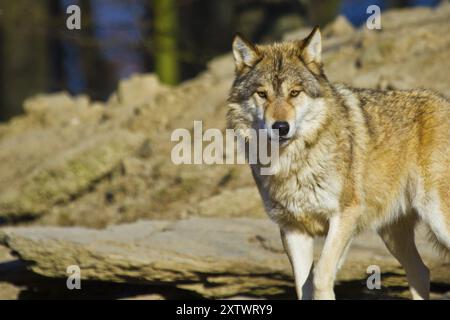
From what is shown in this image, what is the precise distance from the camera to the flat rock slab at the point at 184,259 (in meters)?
7.93

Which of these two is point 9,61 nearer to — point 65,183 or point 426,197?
point 65,183

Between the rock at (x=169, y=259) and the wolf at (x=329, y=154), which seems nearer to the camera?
the wolf at (x=329, y=154)

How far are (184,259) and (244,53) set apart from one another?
2.11 meters

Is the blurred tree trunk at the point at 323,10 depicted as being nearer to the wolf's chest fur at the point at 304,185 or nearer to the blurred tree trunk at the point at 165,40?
the blurred tree trunk at the point at 165,40

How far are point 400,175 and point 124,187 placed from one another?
5219 millimetres

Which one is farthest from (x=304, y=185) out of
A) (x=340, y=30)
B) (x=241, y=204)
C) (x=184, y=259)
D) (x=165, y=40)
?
(x=165, y=40)

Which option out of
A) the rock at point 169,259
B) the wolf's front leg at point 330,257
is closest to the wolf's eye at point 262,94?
the wolf's front leg at point 330,257

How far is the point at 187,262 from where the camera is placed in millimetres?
7934

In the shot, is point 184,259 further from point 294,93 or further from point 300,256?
point 294,93

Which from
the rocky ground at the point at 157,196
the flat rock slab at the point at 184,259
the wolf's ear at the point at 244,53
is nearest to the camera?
the wolf's ear at the point at 244,53

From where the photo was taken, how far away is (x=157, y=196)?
11000mm

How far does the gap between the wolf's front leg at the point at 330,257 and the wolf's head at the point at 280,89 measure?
77 centimetres

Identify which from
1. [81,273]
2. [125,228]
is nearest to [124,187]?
[125,228]

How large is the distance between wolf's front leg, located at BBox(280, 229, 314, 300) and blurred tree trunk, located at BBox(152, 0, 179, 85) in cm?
1111
